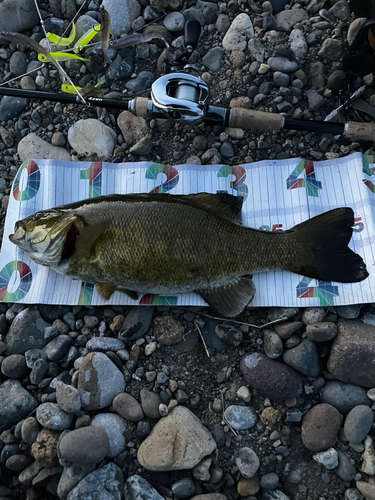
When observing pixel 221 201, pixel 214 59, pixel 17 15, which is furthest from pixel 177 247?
pixel 17 15

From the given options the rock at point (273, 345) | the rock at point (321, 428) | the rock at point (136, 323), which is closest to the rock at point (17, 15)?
the rock at point (136, 323)

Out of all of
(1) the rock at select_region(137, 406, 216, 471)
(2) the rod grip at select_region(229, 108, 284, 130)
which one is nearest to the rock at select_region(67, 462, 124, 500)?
(1) the rock at select_region(137, 406, 216, 471)

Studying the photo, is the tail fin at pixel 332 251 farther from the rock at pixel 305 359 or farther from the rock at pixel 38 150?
the rock at pixel 38 150

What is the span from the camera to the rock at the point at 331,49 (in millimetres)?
3451

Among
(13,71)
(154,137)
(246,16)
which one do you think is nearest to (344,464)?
(154,137)

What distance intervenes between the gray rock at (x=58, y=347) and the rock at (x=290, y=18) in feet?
12.4

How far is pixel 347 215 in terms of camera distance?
2.77 m

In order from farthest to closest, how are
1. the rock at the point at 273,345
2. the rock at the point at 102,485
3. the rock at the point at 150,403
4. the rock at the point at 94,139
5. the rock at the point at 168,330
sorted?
1. the rock at the point at 94,139
2. the rock at the point at 168,330
3. the rock at the point at 273,345
4. the rock at the point at 150,403
5. the rock at the point at 102,485

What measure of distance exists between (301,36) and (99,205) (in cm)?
274

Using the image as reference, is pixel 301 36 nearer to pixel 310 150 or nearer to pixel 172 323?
pixel 310 150

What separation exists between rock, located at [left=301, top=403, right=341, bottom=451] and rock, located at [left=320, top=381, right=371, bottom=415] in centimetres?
7

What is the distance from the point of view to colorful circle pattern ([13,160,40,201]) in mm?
3266

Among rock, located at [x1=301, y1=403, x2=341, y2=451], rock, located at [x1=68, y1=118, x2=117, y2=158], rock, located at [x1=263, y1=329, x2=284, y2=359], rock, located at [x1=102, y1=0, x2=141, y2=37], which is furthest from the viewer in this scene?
rock, located at [x1=102, y1=0, x2=141, y2=37]

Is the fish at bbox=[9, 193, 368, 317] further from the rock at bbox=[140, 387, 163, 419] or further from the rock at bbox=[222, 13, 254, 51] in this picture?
the rock at bbox=[222, 13, 254, 51]
